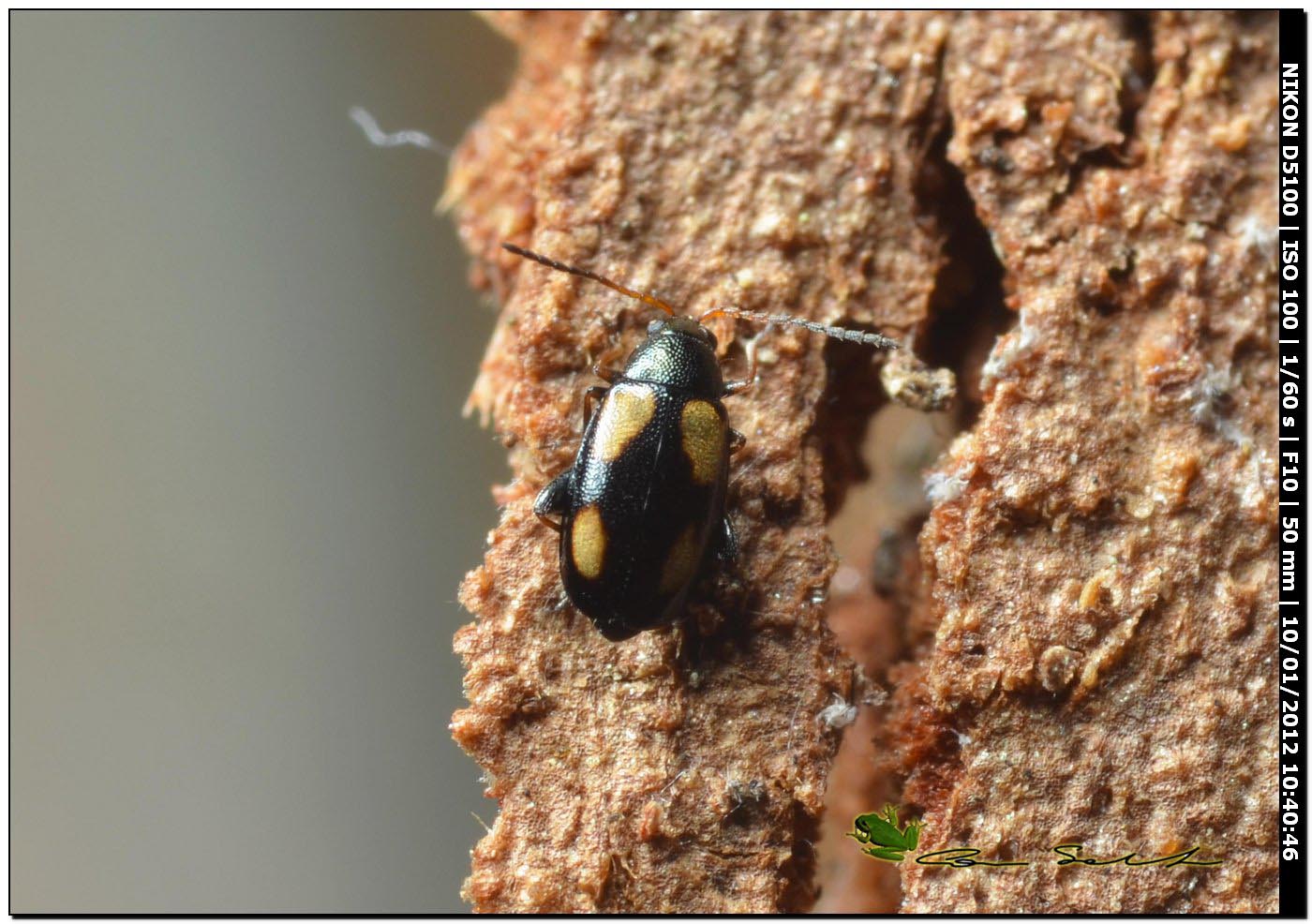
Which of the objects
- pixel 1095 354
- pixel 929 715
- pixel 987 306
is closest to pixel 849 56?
pixel 987 306

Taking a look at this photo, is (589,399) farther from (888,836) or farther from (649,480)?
(888,836)

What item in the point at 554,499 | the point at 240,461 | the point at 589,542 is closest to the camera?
the point at 589,542

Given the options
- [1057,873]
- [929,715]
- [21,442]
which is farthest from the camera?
[21,442]

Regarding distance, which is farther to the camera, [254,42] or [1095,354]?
[254,42]

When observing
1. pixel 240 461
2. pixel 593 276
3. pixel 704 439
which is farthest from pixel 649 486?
pixel 240 461

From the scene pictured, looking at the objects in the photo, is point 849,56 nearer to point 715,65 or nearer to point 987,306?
point 715,65

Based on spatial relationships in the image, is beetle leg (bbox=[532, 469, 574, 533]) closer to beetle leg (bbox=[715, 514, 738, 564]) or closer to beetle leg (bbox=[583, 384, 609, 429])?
beetle leg (bbox=[583, 384, 609, 429])

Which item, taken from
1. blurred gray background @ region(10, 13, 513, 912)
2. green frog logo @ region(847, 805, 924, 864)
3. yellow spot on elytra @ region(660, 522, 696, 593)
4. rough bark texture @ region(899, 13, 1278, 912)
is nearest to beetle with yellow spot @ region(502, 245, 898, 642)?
yellow spot on elytra @ region(660, 522, 696, 593)
